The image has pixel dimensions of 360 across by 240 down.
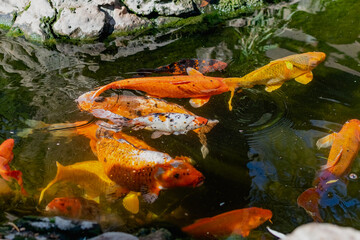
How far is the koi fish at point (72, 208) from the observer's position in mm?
3235

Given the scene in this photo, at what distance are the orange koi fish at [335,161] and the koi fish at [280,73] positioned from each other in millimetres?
923

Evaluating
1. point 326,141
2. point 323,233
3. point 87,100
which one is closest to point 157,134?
point 87,100

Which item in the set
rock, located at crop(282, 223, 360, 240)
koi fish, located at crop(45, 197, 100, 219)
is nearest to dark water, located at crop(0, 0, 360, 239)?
koi fish, located at crop(45, 197, 100, 219)

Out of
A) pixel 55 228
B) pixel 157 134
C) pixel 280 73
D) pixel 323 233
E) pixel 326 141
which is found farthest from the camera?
pixel 280 73

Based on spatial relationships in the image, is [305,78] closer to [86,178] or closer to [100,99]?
[100,99]

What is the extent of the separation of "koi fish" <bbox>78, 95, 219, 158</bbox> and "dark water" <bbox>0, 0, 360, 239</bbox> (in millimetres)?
126

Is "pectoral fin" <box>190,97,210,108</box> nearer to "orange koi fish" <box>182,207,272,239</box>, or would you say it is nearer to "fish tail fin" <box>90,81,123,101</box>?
"fish tail fin" <box>90,81,123,101</box>

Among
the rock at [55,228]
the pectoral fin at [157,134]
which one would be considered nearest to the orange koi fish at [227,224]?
the rock at [55,228]

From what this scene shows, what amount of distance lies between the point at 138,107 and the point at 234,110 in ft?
4.18

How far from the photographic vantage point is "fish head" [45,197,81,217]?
3244 millimetres

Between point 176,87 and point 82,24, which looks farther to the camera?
point 82,24

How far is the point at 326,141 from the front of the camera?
403cm

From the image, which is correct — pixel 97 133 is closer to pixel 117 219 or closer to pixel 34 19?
pixel 117 219

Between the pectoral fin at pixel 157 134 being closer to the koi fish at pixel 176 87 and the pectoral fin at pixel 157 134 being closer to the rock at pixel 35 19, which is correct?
the koi fish at pixel 176 87
